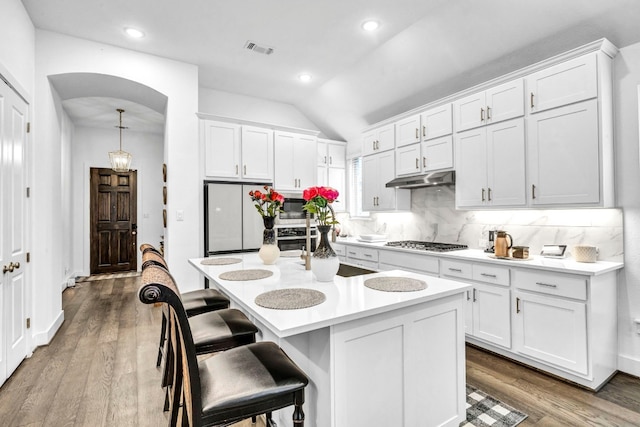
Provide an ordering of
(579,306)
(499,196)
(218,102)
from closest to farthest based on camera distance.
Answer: (579,306) < (499,196) < (218,102)

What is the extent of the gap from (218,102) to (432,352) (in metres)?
4.29

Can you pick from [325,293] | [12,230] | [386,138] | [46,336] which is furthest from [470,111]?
[46,336]

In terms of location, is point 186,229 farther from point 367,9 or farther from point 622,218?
point 622,218

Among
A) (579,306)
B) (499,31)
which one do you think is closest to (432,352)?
(579,306)

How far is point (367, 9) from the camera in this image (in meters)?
2.84

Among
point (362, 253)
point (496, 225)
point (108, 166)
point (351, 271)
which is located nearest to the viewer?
point (351, 271)

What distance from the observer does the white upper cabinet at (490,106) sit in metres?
2.82

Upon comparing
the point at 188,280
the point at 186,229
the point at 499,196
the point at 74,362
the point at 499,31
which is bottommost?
the point at 74,362

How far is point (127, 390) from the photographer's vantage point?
90.3 inches

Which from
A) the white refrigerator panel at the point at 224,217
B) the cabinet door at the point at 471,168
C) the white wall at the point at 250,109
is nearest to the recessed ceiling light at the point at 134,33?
the white wall at the point at 250,109

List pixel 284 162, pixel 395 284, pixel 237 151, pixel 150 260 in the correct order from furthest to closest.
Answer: pixel 284 162
pixel 237 151
pixel 395 284
pixel 150 260

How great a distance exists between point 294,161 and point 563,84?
10.4 feet

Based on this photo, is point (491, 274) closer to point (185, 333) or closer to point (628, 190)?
point (628, 190)

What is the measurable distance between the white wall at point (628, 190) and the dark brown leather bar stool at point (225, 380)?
8.80ft
